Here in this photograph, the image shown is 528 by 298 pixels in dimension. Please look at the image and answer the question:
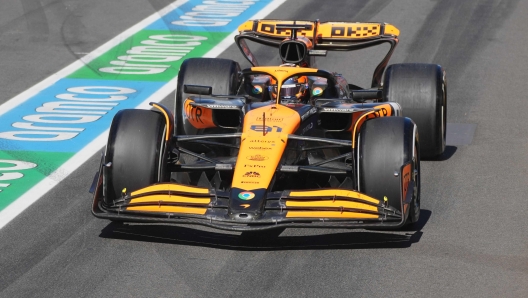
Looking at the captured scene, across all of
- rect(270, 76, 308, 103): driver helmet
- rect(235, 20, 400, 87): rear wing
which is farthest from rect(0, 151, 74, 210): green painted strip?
rect(235, 20, 400, 87): rear wing

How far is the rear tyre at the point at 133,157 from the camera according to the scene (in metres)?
8.61

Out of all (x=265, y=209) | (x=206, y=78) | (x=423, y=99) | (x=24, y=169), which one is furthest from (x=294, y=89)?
(x=24, y=169)

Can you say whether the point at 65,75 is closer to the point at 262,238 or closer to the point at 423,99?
the point at 423,99

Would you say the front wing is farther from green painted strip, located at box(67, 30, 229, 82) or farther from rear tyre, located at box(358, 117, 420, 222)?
green painted strip, located at box(67, 30, 229, 82)

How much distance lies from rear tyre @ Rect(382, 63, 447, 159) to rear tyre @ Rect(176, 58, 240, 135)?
1.75 metres

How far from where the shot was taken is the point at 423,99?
11000 millimetres

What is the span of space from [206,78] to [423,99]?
2.46m

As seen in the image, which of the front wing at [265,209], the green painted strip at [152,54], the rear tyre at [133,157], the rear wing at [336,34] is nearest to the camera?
the front wing at [265,209]

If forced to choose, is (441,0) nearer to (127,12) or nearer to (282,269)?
(127,12)

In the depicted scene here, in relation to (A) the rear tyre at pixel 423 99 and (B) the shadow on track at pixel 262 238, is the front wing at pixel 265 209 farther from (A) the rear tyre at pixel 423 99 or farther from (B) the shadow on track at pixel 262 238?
(A) the rear tyre at pixel 423 99

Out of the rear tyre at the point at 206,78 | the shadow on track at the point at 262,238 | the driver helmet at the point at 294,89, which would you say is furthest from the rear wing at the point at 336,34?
the shadow on track at the point at 262,238

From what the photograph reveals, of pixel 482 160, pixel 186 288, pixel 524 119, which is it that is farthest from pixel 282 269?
pixel 524 119

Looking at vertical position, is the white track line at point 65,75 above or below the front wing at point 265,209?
below

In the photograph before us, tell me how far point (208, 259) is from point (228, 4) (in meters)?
13.5
